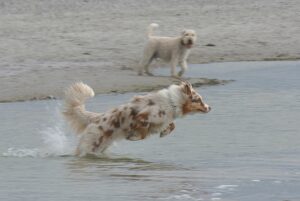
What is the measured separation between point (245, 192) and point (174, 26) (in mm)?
13397

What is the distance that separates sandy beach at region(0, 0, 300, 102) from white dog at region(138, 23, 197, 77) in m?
0.33

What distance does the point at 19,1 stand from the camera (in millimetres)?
24391

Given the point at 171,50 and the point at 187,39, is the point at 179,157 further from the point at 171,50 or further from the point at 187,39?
the point at 171,50

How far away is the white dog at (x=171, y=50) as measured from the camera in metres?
17.6

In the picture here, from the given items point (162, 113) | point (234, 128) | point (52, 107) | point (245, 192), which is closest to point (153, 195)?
point (245, 192)

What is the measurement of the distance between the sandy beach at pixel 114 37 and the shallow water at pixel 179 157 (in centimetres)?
117

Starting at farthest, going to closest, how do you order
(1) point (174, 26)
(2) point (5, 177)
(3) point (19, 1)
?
1. (3) point (19, 1)
2. (1) point (174, 26)
3. (2) point (5, 177)

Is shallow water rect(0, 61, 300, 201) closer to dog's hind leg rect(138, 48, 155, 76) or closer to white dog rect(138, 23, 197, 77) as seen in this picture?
white dog rect(138, 23, 197, 77)

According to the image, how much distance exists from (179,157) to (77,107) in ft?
3.82

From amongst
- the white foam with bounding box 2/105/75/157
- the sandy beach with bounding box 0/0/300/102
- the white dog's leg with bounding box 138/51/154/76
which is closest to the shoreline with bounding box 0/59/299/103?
the sandy beach with bounding box 0/0/300/102

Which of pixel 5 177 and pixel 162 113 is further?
pixel 162 113

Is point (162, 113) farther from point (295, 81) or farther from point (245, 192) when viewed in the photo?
point (295, 81)

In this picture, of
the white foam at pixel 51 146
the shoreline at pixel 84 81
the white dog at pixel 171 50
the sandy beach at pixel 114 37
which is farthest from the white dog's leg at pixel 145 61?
the white foam at pixel 51 146

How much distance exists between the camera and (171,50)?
17.7 m
